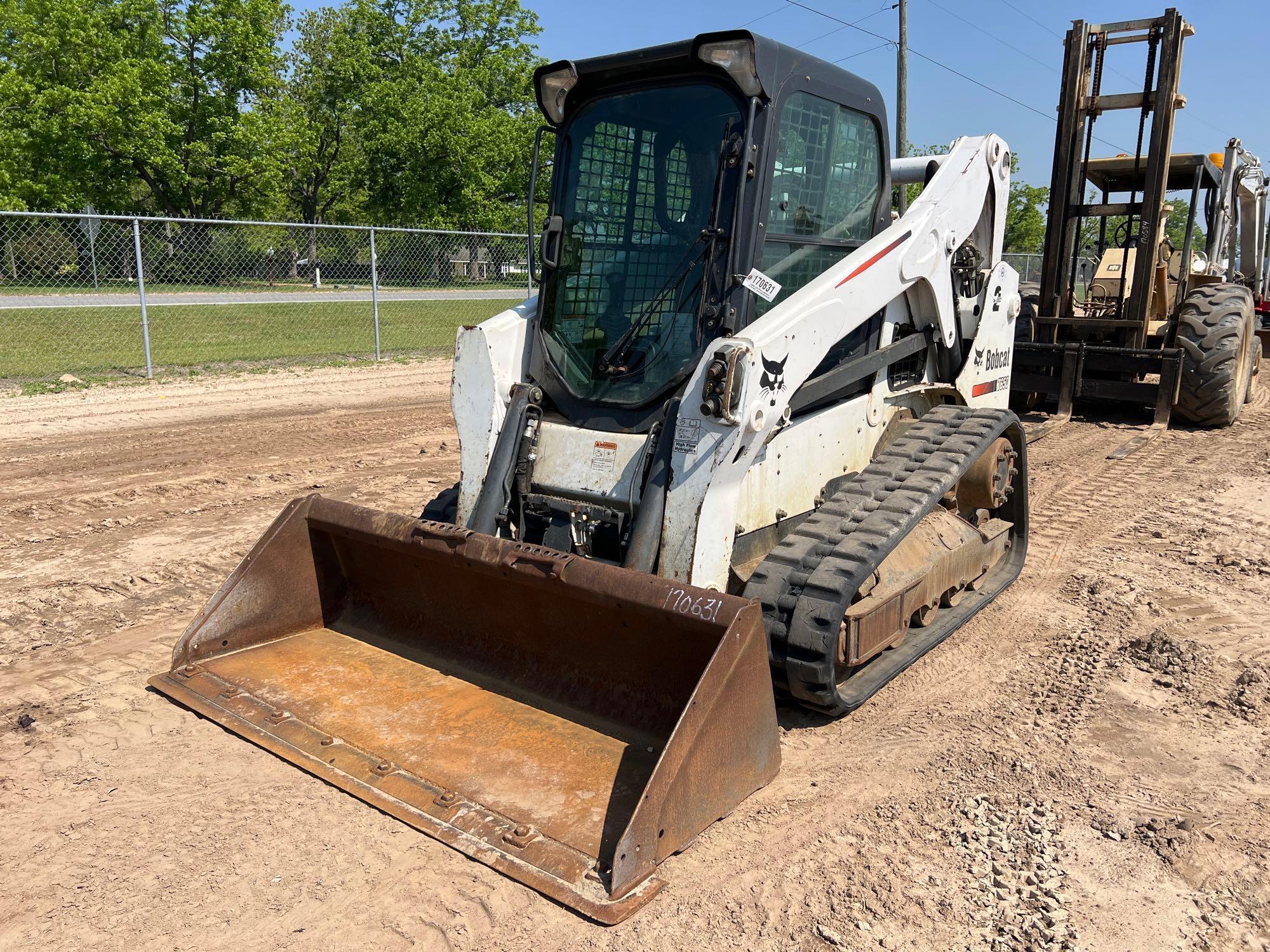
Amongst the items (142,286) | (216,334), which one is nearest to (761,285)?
(142,286)

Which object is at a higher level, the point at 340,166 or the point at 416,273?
the point at 340,166

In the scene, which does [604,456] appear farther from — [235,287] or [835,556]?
[235,287]

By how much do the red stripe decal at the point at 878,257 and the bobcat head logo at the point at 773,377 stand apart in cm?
51

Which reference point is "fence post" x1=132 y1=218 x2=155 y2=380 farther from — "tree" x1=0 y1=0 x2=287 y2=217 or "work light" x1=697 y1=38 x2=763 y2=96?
"tree" x1=0 y1=0 x2=287 y2=217

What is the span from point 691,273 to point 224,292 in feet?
50.9

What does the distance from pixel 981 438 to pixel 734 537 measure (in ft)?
4.91

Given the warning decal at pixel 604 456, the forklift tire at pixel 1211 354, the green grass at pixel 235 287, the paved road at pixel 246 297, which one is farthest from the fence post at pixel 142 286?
the forklift tire at pixel 1211 354

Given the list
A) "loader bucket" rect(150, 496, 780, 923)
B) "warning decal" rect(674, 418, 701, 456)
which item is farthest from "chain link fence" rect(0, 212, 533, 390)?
"warning decal" rect(674, 418, 701, 456)

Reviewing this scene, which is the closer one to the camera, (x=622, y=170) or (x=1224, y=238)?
(x=622, y=170)

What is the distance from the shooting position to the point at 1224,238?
11250 millimetres

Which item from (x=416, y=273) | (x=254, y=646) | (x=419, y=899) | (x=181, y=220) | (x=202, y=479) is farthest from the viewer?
(x=416, y=273)

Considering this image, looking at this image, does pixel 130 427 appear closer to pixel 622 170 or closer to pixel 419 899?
pixel 622 170

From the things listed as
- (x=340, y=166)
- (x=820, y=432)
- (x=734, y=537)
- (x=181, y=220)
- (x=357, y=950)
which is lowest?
(x=357, y=950)

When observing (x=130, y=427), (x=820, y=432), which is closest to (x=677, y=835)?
(x=820, y=432)
